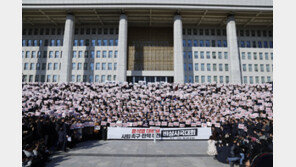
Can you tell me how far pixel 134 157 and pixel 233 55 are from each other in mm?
43104

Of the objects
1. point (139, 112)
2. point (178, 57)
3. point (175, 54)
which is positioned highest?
point (175, 54)

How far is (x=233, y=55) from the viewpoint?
45344 millimetres

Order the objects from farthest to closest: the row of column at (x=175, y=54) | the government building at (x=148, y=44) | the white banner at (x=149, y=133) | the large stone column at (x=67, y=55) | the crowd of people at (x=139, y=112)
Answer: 1. the government building at (x=148, y=44)
2. the large stone column at (x=67, y=55)
3. the row of column at (x=175, y=54)
4. the white banner at (x=149, y=133)
5. the crowd of people at (x=139, y=112)

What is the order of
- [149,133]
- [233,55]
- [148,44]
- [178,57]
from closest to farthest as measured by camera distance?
1. [149,133]
2. [178,57]
3. [233,55]
4. [148,44]

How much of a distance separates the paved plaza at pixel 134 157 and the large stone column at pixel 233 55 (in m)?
36.1

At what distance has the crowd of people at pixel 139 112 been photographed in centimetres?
1191

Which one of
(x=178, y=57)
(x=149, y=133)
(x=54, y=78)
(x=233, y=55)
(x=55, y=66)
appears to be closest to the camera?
(x=149, y=133)

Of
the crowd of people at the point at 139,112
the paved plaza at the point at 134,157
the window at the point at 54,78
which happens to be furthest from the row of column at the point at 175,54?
the paved plaza at the point at 134,157

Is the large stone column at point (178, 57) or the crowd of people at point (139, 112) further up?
the large stone column at point (178, 57)

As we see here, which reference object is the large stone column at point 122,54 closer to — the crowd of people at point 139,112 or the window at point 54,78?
the crowd of people at point 139,112

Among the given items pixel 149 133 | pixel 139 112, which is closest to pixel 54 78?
pixel 139 112

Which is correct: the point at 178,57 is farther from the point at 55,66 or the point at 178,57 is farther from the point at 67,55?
the point at 55,66

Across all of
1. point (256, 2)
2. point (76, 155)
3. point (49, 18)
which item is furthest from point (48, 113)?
point (256, 2)

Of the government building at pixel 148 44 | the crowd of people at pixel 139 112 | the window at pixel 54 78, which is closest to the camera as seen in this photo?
the crowd of people at pixel 139 112
